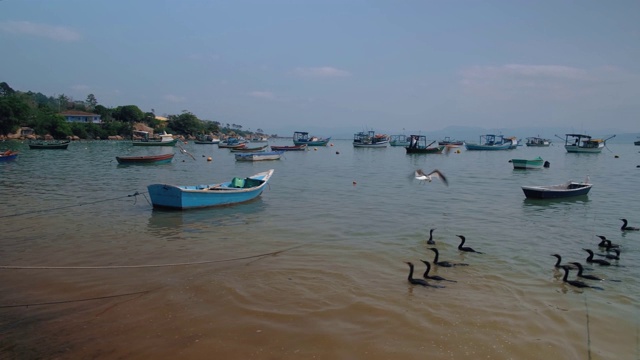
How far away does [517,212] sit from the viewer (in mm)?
19141

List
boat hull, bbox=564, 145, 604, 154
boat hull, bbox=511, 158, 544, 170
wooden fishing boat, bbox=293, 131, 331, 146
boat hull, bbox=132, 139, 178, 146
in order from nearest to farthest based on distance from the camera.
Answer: boat hull, bbox=511, 158, 544, 170, boat hull, bbox=564, 145, 604, 154, boat hull, bbox=132, 139, 178, 146, wooden fishing boat, bbox=293, 131, 331, 146

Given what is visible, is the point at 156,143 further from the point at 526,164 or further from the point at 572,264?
the point at 572,264

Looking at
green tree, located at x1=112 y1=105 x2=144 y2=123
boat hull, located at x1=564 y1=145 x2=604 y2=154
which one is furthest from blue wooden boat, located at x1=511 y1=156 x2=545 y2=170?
green tree, located at x1=112 y1=105 x2=144 y2=123

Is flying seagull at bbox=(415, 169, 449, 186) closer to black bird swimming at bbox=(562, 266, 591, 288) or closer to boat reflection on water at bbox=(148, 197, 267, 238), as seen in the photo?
black bird swimming at bbox=(562, 266, 591, 288)

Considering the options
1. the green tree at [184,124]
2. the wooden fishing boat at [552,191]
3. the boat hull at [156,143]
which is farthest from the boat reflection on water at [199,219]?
the green tree at [184,124]

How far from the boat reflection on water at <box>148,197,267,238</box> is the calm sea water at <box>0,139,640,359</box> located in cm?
9

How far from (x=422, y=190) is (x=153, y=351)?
21554 mm

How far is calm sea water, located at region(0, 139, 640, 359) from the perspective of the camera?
6793 millimetres

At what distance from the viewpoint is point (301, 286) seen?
9227mm

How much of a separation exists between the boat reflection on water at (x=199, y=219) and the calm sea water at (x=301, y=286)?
95 millimetres

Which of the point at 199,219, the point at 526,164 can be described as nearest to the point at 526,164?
the point at 526,164

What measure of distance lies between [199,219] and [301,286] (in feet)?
26.5

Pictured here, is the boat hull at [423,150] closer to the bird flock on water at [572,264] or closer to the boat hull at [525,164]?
the boat hull at [525,164]

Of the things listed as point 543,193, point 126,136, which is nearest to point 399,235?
point 543,193
